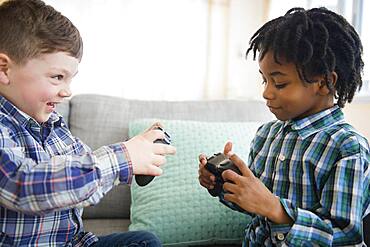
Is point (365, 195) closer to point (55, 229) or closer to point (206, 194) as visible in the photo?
point (206, 194)

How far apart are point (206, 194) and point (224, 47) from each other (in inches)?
59.9

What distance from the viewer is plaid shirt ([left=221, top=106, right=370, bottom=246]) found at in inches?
37.6

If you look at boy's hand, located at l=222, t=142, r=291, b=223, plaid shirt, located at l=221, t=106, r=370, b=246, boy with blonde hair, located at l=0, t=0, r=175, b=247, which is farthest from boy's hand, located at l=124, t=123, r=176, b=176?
plaid shirt, located at l=221, t=106, r=370, b=246

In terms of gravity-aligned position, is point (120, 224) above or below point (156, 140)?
below

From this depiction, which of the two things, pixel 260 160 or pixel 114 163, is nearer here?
pixel 114 163

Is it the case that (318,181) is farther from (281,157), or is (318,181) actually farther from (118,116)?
(118,116)

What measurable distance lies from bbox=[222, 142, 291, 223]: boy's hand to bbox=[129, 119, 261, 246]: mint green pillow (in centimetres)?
39

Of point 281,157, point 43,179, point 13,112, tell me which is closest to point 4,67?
point 13,112

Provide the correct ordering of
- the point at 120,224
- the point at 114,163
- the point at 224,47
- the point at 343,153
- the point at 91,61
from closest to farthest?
the point at 114,163
the point at 343,153
the point at 120,224
the point at 91,61
the point at 224,47

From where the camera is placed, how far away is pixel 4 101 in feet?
→ 2.99

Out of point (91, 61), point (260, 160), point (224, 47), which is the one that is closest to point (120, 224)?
point (260, 160)

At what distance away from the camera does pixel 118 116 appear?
169 cm

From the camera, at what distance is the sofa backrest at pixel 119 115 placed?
161 centimetres

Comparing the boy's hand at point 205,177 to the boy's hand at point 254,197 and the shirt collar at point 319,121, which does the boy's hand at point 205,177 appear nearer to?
the boy's hand at point 254,197
